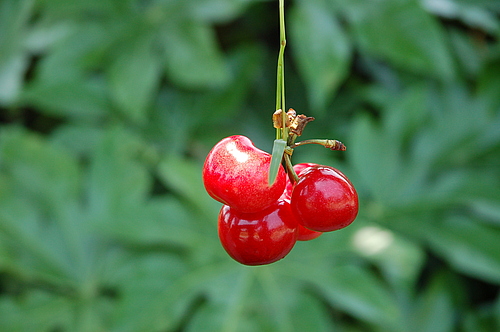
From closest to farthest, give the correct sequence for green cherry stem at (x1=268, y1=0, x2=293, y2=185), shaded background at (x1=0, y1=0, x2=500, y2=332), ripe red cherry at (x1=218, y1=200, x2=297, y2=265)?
1. green cherry stem at (x1=268, y1=0, x2=293, y2=185)
2. ripe red cherry at (x1=218, y1=200, x2=297, y2=265)
3. shaded background at (x1=0, y1=0, x2=500, y2=332)

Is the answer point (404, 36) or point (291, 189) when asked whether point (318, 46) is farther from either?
point (291, 189)

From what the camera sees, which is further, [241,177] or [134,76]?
[134,76]

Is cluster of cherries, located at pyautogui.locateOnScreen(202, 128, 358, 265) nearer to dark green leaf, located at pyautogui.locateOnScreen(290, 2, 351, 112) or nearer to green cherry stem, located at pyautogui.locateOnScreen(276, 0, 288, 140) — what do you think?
green cherry stem, located at pyautogui.locateOnScreen(276, 0, 288, 140)

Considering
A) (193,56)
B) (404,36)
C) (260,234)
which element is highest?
(193,56)

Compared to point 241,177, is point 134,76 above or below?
above

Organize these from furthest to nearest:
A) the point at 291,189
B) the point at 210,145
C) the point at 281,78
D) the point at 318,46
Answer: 1. the point at 210,145
2. the point at 318,46
3. the point at 291,189
4. the point at 281,78

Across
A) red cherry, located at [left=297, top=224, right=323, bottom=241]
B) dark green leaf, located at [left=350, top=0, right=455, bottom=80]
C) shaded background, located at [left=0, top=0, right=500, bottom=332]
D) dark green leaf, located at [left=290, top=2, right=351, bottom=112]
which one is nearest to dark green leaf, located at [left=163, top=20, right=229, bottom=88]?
shaded background, located at [left=0, top=0, right=500, bottom=332]

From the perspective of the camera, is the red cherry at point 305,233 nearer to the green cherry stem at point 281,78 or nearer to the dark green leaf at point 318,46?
the green cherry stem at point 281,78

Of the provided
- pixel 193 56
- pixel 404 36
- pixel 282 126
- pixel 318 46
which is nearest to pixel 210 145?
pixel 193 56
